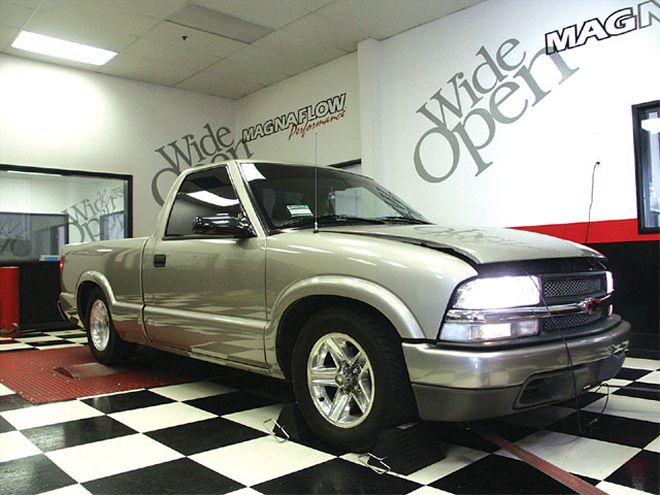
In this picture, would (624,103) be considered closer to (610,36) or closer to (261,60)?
(610,36)

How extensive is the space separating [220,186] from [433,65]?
4005 mm

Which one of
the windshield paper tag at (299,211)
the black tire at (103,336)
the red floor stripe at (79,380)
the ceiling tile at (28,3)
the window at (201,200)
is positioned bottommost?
the red floor stripe at (79,380)

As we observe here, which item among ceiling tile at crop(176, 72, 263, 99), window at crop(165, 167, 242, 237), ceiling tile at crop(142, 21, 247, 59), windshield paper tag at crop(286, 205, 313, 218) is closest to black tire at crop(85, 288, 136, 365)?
window at crop(165, 167, 242, 237)

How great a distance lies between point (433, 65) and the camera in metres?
6.16

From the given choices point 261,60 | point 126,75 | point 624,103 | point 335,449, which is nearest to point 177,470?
point 335,449

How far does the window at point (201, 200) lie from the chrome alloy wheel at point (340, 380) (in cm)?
95

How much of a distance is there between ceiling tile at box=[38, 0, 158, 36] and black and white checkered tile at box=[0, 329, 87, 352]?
3.53 metres

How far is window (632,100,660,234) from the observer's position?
4465 mm

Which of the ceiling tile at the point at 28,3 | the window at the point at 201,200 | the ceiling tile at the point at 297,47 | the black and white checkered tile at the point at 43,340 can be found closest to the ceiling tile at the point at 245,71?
the ceiling tile at the point at 297,47

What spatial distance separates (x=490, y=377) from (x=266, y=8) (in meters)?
5.25

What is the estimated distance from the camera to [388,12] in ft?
19.7

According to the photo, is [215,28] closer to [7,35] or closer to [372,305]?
[7,35]

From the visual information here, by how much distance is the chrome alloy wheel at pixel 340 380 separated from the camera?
2.07 meters

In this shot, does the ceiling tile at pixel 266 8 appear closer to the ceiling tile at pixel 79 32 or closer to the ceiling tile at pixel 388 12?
the ceiling tile at pixel 388 12
